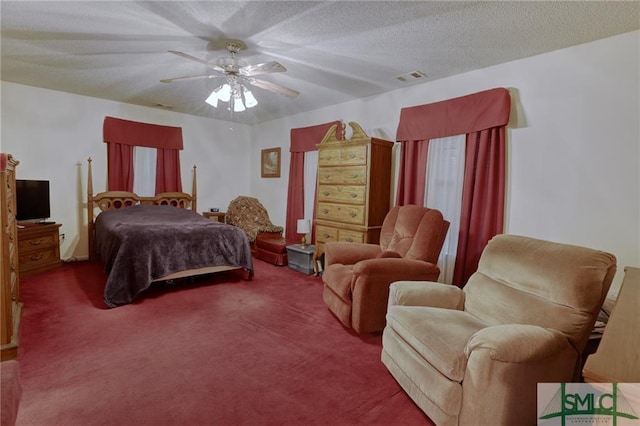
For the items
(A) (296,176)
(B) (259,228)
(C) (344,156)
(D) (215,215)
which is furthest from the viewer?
(D) (215,215)

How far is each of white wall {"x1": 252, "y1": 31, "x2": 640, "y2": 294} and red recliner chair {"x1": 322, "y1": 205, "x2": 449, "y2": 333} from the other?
0.88 meters

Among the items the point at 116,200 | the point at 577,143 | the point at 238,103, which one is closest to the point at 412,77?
the point at 577,143

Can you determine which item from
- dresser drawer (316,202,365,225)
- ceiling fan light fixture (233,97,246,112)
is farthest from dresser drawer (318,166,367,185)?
ceiling fan light fixture (233,97,246,112)

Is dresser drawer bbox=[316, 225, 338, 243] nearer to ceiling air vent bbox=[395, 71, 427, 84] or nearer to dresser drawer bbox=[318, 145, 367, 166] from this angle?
dresser drawer bbox=[318, 145, 367, 166]

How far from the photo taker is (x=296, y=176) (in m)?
5.40

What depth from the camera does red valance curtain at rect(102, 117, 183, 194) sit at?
16.0 ft

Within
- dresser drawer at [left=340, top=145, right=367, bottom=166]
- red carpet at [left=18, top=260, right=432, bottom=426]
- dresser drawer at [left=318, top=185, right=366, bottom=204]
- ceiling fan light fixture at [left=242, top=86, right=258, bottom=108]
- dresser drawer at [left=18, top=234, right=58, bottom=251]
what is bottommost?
red carpet at [left=18, top=260, right=432, bottom=426]

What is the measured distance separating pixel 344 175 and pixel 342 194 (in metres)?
0.24

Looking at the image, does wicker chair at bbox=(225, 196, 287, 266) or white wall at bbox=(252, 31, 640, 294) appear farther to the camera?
wicker chair at bbox=(225, 196, 287, 266)

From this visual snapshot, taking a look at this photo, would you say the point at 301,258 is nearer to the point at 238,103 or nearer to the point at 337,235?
the point at 337,235

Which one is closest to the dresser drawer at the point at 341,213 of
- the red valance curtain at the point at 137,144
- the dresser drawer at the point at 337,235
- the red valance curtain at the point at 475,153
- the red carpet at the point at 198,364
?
the dresser drawer at the point at 337,235

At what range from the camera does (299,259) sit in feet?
14.9

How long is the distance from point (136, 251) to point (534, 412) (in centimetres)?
341

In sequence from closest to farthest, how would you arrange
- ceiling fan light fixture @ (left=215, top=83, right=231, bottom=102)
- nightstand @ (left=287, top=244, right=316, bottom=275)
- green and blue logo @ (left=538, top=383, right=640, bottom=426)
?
1. green and blue logo @ (left=538, top=383, right=640, bottom=426)
2. ceiling fan light fixture @ (left=215, top=83, right=231, bottom=102)
3. nightstand @ (left=287, top=244, right=316, bottom=275)
